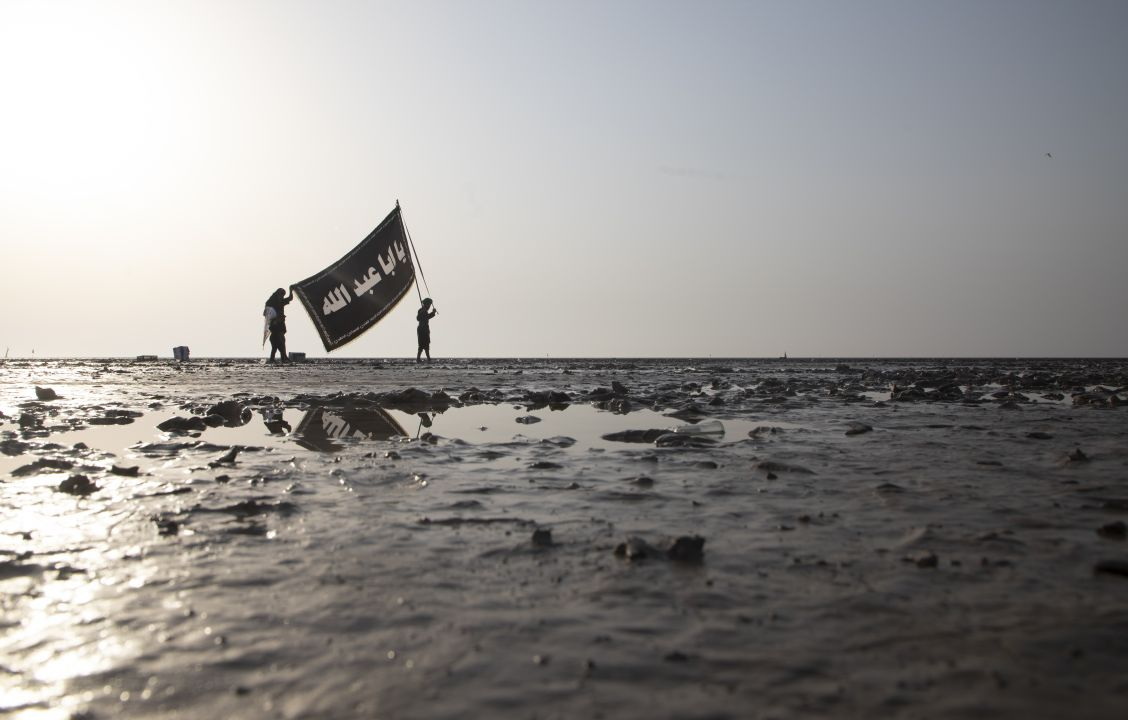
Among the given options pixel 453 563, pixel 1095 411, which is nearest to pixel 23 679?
pixel 453 563

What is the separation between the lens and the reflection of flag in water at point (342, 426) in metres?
8.95

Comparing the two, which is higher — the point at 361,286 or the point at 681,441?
the point at 361,286

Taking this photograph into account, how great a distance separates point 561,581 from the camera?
144 inches

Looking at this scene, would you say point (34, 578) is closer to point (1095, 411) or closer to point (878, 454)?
point (878, 454)

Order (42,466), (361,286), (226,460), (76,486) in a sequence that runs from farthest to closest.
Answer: (361,286)
(226,460)
(42,466)
(76,486)

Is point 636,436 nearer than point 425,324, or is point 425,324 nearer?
point 636,436

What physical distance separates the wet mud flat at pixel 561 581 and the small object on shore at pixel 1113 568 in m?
0.02

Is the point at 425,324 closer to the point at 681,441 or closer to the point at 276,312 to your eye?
the point at 276,312

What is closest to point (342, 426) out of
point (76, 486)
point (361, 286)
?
point (76, 486)

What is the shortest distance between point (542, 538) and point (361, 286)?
2024 cm

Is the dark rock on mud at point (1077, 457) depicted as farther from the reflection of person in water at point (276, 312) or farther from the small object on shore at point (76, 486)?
the reflection of person in water at point (276, 312)

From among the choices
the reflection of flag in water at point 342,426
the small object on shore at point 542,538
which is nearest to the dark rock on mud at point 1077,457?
the small object on shore at point 542,538

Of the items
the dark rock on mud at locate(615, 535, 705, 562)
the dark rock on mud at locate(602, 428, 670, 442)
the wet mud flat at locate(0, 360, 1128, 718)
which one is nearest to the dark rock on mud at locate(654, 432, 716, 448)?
the dark rock on mud at locate(602, 428, 670, 442)

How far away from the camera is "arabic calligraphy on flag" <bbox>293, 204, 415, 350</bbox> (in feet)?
Answer: 73.7
